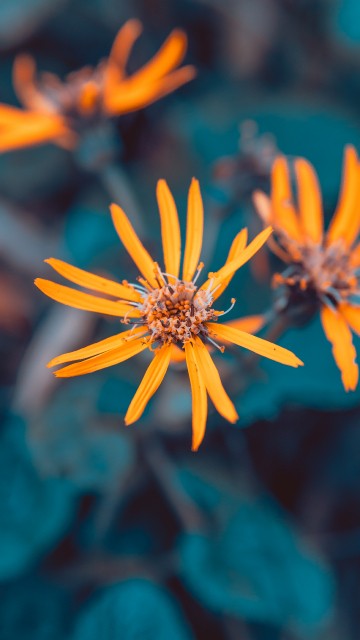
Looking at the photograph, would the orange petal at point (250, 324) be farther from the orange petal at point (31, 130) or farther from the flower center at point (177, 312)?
the orange petal at point (31, 130)

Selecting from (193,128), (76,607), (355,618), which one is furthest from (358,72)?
(76,607)

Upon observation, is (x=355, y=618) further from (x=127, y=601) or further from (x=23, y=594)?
(x=23, y=594)

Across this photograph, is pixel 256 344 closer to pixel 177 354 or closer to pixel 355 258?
pixel 177 354

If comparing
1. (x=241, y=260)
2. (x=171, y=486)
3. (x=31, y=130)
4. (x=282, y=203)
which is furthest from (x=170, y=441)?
(x=31, y=130)

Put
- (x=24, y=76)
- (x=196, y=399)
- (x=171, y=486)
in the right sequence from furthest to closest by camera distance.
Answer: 1. (x=24, y=76)
2. (x=171, y=486)
3. (x=196, y=399)

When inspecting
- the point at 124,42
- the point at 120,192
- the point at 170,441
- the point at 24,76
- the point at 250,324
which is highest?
the point at 24,76

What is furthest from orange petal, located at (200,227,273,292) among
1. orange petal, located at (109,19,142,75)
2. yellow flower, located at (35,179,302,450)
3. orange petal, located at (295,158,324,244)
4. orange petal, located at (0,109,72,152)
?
orange petal, located at (109,19,142,75)
